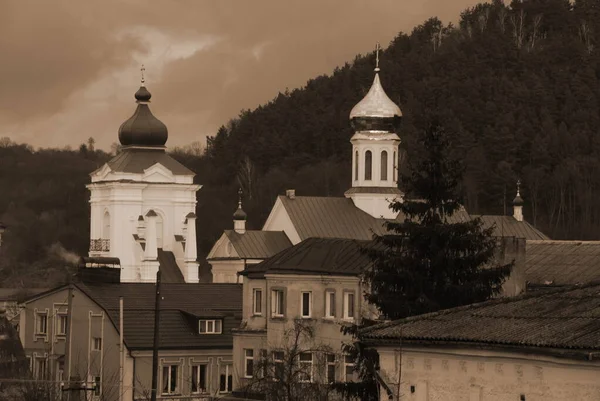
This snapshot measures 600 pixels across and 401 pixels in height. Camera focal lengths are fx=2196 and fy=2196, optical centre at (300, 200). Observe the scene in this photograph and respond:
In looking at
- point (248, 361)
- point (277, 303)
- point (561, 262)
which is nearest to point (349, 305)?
point (277, 303)

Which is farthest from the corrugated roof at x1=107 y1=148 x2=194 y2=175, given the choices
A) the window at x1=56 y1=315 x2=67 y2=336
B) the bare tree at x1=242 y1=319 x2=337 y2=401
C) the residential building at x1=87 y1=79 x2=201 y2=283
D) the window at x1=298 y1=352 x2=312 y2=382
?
the window at x1=298 y1=352 x2=312 y2=382

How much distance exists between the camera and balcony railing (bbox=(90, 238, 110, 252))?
348ft

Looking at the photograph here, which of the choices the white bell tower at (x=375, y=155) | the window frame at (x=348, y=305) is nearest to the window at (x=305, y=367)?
the window frame at (x=348, y=305)

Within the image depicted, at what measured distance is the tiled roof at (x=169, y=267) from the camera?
102 m

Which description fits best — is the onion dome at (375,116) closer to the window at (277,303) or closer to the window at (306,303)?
the window at (277,303)

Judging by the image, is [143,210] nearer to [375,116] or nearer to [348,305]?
[375,116]

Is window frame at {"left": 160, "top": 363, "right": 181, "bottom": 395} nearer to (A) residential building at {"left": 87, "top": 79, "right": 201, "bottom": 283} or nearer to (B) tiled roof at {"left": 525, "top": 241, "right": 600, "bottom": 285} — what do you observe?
(B) tiled roof at {"left": 525, "top": 241, "right": 600, "bottom": 285}

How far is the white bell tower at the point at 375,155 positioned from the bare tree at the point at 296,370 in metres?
46.4

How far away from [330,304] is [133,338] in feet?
23.6

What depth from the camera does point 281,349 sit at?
4378 cm

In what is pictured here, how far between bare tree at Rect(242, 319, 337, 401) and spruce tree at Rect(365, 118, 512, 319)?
184 cm

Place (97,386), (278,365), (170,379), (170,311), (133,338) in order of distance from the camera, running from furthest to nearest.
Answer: (170,311), (170,379), (133,338), (97,386), (278,365)

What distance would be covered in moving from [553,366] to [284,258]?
930 inches

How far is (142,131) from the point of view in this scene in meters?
111
